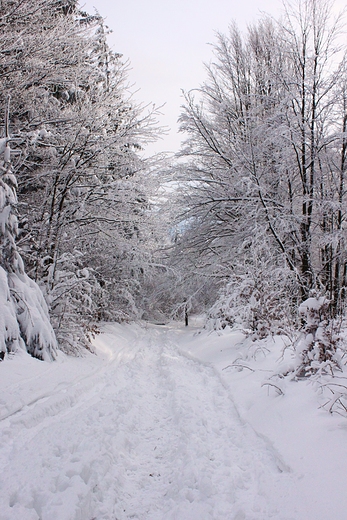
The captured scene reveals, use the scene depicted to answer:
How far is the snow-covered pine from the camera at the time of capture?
5.34 metres

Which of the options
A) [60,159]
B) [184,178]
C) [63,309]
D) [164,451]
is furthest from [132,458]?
[184,178]

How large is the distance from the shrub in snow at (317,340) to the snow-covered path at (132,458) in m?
1.09

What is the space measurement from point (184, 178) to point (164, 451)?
830cm

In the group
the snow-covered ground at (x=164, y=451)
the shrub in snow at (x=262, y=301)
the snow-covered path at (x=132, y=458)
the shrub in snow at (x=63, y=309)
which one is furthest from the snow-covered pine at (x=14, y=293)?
the shrub in snow at (x=262, y=301)

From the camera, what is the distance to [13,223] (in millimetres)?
5723

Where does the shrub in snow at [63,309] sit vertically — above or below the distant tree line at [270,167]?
below

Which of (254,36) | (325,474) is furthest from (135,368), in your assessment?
(254,36)

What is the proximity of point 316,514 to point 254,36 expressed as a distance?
516 inches

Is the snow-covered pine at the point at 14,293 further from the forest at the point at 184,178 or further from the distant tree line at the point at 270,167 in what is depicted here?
the distant tree line at the point at 270,167

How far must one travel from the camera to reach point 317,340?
13.2ft

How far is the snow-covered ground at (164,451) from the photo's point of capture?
220cm

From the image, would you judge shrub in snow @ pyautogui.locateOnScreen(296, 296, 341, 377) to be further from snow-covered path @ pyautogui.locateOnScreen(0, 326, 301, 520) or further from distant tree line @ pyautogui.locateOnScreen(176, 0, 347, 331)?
distant tree line @ pyautogui.locateOnScreen(176, 0, 347, 331)

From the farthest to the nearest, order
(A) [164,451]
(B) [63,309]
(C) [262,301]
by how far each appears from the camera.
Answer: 1. (B) [63,309]
2. (C) [262,301]
3. (A) [164,451]

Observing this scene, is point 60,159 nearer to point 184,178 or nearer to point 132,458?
point 184,178
